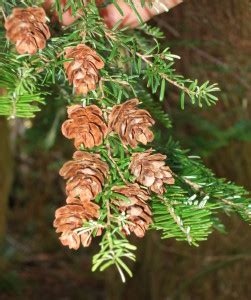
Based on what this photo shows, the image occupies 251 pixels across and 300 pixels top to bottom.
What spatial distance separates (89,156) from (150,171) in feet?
0.22

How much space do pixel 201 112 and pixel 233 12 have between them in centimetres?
58

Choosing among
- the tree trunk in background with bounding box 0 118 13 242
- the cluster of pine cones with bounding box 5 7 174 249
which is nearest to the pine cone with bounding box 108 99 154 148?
the cluster of pine cones with bounding box 5 7 174 249

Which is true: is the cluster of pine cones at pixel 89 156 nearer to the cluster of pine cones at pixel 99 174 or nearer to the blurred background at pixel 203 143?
the cluster of pine cones at pixel 99 174

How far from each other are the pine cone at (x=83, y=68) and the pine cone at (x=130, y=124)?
4cm

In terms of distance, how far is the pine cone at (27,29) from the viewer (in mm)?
536

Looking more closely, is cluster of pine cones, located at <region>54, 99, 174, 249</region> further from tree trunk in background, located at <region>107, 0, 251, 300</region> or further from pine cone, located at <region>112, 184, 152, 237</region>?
tree trunk in background, located at <region>107, 0, 251, 300</region>

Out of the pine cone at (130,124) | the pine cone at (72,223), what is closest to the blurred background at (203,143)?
the pine cone at (130,124)

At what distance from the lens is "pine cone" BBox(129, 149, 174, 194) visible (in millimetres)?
513

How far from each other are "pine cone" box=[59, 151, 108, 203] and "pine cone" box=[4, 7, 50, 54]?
0.12 m

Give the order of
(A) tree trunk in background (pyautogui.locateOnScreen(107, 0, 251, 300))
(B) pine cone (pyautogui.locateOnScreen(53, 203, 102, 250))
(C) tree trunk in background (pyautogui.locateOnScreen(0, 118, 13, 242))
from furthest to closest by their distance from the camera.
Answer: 1. (C) tree trunk in background (pyautogui.locateOnScreen(0, 118, 13, 242))
2. (A) tree trunk in background (pyautogui.locateOnScreen(107, 0, 251, 300))
3. (B) pine cone (pyautogui.locateOnScreen(53, 203, 102, 250))

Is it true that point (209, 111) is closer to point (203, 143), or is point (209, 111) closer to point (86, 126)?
point (203, 143)

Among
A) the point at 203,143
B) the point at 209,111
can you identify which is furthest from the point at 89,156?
the point at 209,111

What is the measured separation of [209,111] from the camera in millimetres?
1893

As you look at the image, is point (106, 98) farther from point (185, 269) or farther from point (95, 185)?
point (185, 269)
